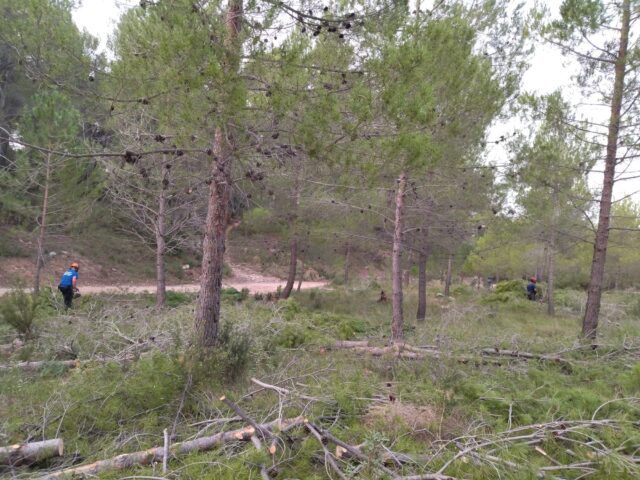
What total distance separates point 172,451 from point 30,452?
109 centimetres

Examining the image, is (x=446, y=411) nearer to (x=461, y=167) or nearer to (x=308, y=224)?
(x=461, y=167)

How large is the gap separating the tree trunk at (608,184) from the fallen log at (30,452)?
783 centimetres

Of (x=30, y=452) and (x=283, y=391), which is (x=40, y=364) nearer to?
(x=30, y=452)

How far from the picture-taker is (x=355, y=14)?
15.5ft

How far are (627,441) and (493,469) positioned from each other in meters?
1.23

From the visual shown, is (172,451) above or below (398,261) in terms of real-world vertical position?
below

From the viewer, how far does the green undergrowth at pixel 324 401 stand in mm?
3336

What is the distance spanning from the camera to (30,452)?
340cm

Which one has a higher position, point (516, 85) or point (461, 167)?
point (516, 85)

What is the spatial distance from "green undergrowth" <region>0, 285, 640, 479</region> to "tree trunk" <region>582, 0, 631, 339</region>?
3.50ft

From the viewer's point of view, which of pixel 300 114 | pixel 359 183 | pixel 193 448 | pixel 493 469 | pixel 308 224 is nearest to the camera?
pixel 493 469

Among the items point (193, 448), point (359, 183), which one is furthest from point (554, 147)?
point (193, 448)

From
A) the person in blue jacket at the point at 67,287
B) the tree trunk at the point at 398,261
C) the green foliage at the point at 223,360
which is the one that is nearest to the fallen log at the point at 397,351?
the tree trunk at the point at 398,261

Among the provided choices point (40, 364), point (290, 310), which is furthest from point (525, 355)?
point (40, 364)
